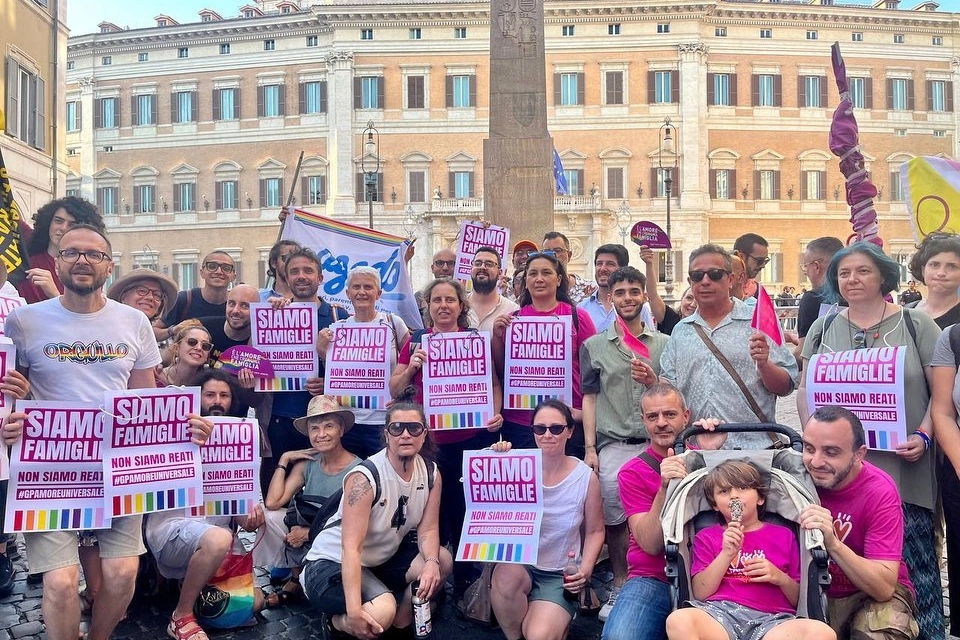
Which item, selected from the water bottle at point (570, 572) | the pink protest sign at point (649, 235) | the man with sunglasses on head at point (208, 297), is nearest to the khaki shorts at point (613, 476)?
the water bottle at point (570, 572)

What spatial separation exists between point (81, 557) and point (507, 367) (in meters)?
2.25

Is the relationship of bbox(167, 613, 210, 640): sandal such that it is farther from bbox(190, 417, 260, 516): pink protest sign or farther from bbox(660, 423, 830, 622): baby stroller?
bbox(660, 423, 830, 622): baby stroller

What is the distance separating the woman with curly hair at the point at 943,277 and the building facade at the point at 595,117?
33.9 m

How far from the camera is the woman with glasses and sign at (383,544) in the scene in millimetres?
4004

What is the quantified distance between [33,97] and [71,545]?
18.6 m

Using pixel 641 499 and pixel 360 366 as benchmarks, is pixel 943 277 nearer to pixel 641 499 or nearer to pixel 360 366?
pixel 641 499

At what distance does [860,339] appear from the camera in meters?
3.98

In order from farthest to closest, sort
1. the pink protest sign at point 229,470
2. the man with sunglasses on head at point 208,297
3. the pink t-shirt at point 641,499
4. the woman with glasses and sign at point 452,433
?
the man with sunglasses on head at point 208,297 → the woman with glasses and sign at point 452,433 → the pink protest sign at point 229,470 → the pink t-shirt at point 641,499

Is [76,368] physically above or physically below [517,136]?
below

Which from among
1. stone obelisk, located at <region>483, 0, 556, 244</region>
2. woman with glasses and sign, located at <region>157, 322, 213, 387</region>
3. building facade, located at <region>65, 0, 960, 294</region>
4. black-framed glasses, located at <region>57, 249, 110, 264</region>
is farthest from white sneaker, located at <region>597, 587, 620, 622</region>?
building facade, located at <region>65, 0, 960, 294</region>

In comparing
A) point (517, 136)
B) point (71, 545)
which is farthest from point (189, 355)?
point (517, 136)

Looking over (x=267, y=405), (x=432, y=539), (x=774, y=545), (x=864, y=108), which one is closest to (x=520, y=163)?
(x=267, y=405)

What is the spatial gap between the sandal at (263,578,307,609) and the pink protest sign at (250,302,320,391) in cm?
113

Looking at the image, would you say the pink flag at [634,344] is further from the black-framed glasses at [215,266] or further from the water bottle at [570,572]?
the black-framed glasses at [215,266]
